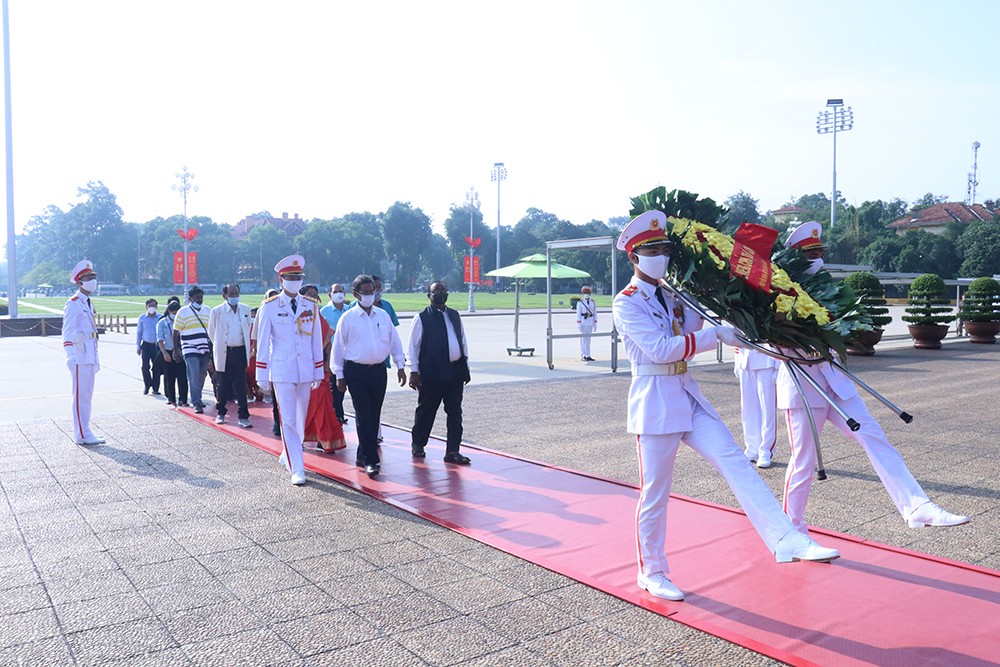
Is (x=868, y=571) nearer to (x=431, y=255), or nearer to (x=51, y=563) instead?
(x=51, y=563)

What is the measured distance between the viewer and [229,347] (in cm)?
1056

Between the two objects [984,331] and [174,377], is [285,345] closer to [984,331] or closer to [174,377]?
[174,377]

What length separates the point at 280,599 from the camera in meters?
4.41

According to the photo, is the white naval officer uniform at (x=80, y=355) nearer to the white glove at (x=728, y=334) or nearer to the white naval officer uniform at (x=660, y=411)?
the white naval officer uniform at (x=660, y=411)

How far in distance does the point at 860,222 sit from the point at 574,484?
6464 cm

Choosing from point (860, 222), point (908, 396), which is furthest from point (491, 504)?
point (860, 222)

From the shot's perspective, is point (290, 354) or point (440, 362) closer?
point (290, 354)

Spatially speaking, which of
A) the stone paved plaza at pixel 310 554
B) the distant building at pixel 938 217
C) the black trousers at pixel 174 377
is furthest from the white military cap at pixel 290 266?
the distant building at pixel 938 217

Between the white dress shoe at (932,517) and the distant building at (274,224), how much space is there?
345ft

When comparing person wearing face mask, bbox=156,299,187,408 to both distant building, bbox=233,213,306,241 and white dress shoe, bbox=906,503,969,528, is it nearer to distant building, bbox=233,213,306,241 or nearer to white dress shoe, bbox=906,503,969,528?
white dress shoe, bbox=906,503,969,528

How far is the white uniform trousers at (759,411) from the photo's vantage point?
7.61 meters

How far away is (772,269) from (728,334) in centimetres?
47

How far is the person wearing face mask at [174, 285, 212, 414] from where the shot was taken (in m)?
11.0

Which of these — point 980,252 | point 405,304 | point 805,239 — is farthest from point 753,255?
point 980,252
